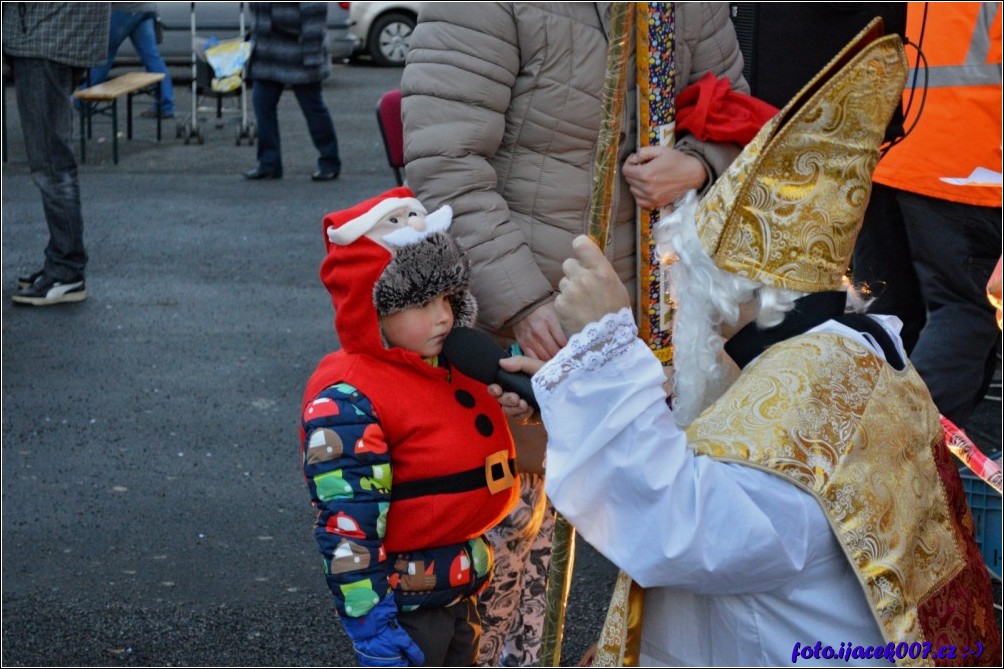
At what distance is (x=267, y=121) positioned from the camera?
10320 millimetres

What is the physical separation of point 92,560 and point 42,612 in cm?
35

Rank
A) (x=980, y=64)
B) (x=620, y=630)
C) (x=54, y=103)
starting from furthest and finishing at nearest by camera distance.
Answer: (x=54, y=103) → (x=980, y=64) → (x=620, y=630)

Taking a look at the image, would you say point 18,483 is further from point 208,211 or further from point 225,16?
point 225,16

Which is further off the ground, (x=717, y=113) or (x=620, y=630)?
(x=717, y=113)

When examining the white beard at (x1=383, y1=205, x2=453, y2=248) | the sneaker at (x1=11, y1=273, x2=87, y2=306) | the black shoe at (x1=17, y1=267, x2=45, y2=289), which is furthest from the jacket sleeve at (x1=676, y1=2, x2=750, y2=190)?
the black shoe at (x1=17, y1=267, x2=45, y2=289)

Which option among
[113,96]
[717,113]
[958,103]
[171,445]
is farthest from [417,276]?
[113,96]

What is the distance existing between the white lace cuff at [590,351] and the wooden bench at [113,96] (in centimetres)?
949

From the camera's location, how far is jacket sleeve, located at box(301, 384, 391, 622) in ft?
8.45

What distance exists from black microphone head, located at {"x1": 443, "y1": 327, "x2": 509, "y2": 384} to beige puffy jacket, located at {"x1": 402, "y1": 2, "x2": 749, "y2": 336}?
29 centimetres

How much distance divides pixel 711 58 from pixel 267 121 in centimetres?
766

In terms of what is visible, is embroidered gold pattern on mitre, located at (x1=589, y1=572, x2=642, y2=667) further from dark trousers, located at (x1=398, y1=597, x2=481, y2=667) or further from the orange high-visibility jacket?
the orange high-visibility jacket

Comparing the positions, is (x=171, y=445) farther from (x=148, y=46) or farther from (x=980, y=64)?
(x=148, y=46)

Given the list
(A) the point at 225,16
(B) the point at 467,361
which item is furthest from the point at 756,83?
(A) the point at 225,16

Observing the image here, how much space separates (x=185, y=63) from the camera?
52.5 ft
